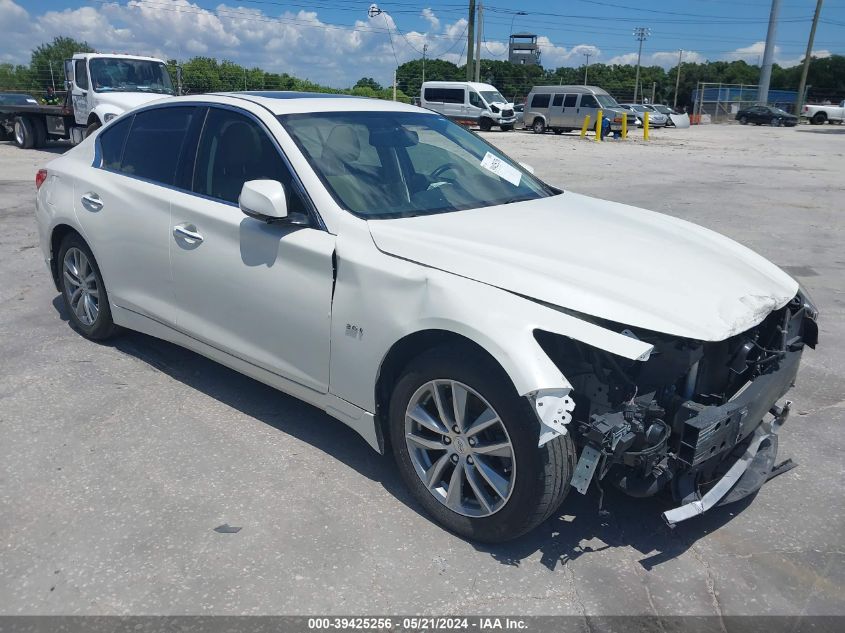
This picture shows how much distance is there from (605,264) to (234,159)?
206 cm

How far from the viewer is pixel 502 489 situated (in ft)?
9.23

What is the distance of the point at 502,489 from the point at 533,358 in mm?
585

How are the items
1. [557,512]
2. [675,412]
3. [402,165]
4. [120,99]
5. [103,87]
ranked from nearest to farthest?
1. [675,412]
2. [557,512]
3. [402,165]
4. [120,99]
5. [103,87]

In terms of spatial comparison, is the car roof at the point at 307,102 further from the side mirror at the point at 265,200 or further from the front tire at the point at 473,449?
the front tire at the point at 473,449

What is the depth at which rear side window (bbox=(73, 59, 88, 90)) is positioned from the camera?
17.0 meters

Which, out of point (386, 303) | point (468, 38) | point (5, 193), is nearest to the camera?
point (386, 303)

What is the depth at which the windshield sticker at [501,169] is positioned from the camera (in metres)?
4.21

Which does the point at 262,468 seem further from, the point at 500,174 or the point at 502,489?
the point at 500,174

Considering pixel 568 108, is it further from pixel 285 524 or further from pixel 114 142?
pixel 285 524

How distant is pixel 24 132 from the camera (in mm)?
20156

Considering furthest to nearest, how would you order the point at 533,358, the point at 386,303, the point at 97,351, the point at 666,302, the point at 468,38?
the point at 468,38
the point at 97,351
the point at 386,303
the point at 666,302
the point at 533,358

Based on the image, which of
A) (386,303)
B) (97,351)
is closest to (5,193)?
(97,351)

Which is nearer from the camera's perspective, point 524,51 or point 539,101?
point 539,101

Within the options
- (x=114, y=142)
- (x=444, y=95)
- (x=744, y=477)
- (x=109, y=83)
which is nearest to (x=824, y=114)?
(x=444, y=95)
